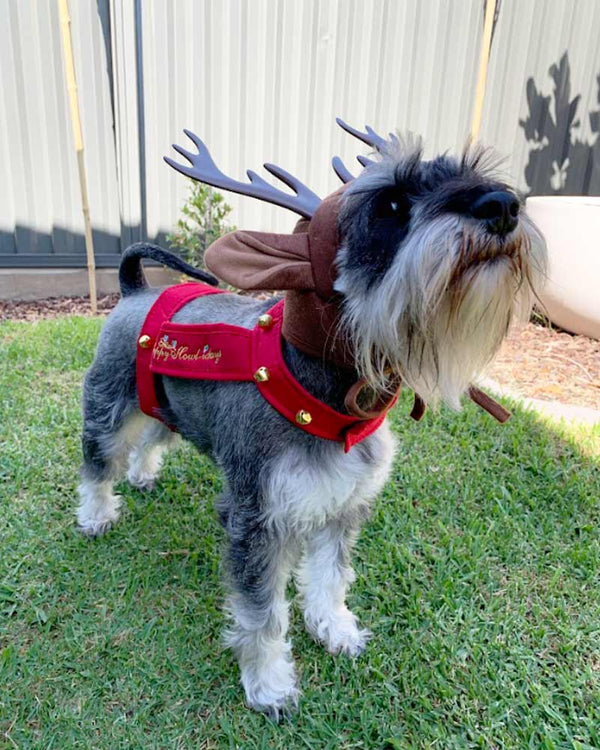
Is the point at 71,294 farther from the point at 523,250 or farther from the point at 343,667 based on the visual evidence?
the point at 523,250

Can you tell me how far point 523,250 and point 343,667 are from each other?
1.82 metres

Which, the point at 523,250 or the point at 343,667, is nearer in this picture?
the point at 523,250

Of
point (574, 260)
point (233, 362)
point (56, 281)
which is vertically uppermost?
point (233, 362)

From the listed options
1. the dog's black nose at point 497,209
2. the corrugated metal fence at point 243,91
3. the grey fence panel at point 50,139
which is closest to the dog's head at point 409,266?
the dog's black nose at point 497,209

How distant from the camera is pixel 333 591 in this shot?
2.61m

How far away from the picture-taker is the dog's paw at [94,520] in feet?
10.2

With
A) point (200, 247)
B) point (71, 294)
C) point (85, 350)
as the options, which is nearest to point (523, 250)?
point (85, 350)

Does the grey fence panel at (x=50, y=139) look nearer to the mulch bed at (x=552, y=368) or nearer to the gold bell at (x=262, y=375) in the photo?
the mulch bed at (x=552, y=368)

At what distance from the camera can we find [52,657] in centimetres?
247

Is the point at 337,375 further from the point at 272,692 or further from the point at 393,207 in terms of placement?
the point at 272,692

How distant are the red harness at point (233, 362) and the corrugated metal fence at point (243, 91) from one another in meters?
4.62

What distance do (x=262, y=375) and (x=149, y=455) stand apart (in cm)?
170

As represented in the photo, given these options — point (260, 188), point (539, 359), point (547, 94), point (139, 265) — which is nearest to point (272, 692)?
point (260, 188)

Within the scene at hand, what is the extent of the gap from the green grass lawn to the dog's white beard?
1.28m
